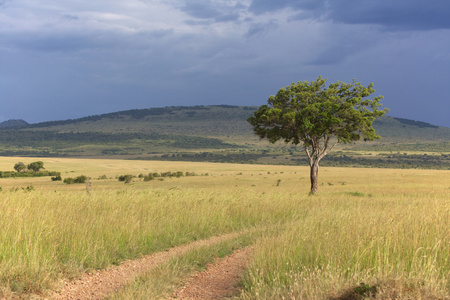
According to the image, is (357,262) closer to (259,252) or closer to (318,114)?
(259,252)

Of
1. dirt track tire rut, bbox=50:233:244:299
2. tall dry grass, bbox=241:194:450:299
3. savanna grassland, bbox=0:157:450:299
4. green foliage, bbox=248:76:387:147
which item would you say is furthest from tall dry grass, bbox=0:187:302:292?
green foliage, bbox=248:76:387:147

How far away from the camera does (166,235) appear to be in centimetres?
1020

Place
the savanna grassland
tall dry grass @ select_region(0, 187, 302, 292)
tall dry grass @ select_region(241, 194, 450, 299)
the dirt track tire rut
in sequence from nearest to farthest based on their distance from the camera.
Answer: tall dry grass @ select_region(241, 194, 450, 299) → the savanna grassland → the dirt track tire rut → tall dry grass @ select_region(0, 187, 302, 292)

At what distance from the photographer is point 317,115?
27922mm

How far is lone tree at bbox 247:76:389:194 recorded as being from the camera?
90.1ft

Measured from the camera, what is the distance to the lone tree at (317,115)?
90.1ft

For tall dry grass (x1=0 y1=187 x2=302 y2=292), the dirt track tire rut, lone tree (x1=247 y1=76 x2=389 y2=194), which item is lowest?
the dirt track tire rut

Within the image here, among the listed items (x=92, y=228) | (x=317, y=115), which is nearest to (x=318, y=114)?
(x=317, y=115)

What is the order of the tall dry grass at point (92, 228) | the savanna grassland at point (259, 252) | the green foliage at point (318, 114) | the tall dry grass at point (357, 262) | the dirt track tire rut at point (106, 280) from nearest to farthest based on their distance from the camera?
the tall dry grass at point (357, 262) < the savanna grassland at point (259, 252) < the dirt track tire rut at point (106, 280) < the tall dry grass at point (92, 228) < the green foliage at point (318, 114)

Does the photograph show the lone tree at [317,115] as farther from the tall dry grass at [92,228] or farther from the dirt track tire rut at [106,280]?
the dirt track tire rut at [106,280]

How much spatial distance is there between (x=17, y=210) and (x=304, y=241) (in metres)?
5.77

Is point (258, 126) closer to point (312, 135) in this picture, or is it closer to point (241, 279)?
point (312, 135)

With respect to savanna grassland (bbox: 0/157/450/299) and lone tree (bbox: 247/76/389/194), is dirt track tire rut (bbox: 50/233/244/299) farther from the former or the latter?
lone tree (bbox: 247/76/389/194)

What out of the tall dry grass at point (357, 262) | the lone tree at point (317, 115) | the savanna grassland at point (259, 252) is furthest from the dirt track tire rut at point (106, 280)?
the lone tree at point (317, 115)
